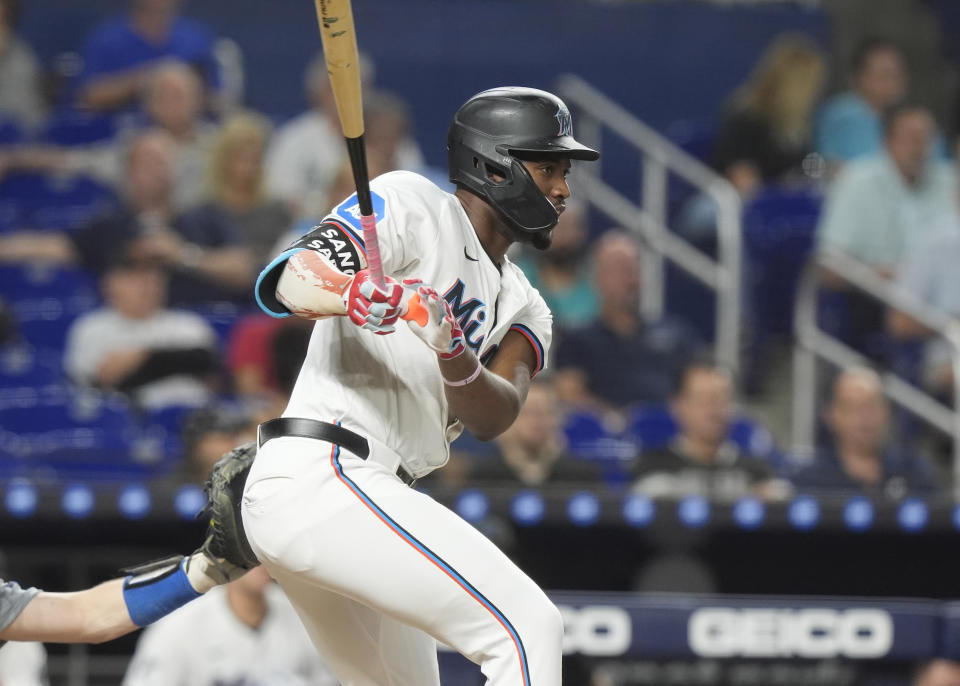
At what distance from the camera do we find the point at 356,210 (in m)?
2.96

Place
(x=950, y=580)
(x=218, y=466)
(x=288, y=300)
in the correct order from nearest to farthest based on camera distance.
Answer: (x=288, y=300) < (x=218, y=466) < (x=950, y=580)

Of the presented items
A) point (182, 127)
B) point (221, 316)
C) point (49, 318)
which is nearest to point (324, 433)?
point (221, 316)

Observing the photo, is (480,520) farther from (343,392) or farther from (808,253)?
(808,253)

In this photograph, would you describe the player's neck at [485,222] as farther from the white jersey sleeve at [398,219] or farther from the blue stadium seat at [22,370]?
the blue stadium seat at [22,370]

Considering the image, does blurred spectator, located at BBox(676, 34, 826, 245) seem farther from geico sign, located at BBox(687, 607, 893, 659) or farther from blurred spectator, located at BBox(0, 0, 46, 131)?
blurred spectator, located at BBox(0, 0, 46, 131)

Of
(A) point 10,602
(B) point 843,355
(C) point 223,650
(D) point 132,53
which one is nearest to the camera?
(A) point 10,602

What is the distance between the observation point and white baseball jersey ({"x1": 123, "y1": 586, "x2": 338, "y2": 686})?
479 cm

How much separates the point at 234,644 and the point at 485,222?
229 centimetres

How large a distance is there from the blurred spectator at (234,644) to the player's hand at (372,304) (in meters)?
2.31

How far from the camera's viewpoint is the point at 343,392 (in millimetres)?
3004

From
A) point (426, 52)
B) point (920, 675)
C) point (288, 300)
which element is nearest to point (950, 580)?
point (920, 675)

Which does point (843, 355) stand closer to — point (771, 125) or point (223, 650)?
point (771, 125)

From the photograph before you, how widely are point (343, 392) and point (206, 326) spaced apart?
358 cm

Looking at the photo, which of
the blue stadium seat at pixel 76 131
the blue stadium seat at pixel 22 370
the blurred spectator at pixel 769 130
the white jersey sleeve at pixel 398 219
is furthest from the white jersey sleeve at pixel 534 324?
the blue stadium seat at pixel 76 131
